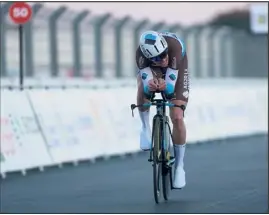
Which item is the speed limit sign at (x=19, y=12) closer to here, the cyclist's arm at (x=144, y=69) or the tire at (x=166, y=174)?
the tire at (x=166, y=174)

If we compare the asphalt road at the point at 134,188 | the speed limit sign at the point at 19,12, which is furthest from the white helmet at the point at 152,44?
the speed limit sign at the point at 19,12

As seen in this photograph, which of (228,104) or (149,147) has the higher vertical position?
(149,147)

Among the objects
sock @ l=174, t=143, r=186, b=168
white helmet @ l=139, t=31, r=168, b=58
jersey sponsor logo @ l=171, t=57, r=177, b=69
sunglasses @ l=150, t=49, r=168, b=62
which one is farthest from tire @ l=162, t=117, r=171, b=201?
white helmet @ l=139, t=31, r=168, b=58

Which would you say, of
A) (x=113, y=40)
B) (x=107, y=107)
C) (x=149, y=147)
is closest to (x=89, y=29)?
(x=113, y=40)

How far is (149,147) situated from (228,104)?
16.9 m

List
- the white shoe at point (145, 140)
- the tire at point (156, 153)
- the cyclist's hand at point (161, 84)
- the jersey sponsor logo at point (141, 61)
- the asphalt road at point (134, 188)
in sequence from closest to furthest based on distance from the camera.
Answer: the cyclist's hand at point (161, 84) < the jersey sponsor logo at point (141, 61) < the tire at point (156, 153) < the white shoe at point (145, 140) < the asphalt road at point (134, 188)

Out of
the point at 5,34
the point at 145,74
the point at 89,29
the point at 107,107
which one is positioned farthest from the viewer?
the point at 89,29

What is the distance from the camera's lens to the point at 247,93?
30.6 m

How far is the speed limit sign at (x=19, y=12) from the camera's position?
19.9 meters

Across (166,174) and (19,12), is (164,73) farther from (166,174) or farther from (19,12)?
(19,12)

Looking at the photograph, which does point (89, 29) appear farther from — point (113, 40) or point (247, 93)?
point (247, 93)

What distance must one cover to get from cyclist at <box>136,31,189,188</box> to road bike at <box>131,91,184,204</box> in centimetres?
10

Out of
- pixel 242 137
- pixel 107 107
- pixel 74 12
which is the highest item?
pixel 74 12

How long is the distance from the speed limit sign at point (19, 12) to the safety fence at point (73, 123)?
128 centimetres
